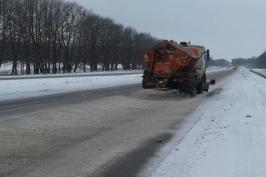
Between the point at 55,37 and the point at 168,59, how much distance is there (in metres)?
68.2

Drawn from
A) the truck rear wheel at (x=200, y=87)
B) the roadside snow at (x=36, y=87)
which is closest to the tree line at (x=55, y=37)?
the roadside snow at (x=36, y=87)

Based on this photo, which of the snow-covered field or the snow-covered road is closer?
the snow-covered field

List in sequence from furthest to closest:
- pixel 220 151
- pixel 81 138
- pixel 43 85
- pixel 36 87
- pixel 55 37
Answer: pixel 55 37 < pixel 43 85 < pixel 36 87 < pixel 81 138 < pixel 220 151

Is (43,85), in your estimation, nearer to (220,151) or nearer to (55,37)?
(220,151)

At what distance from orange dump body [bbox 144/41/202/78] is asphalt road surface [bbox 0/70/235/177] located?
6.86 m

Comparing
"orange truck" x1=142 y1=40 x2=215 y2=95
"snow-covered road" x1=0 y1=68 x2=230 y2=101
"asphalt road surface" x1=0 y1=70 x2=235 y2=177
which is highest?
"orange truck" x1=142 y1=40 x2=215 y2=95

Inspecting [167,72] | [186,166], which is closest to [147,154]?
[186,166]

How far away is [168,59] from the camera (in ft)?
88.0

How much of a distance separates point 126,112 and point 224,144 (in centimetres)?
789

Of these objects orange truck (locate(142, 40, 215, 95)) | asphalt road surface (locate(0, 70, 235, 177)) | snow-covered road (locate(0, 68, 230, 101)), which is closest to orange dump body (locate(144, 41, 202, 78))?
orange truck (locate(142, 40, 215, 95))

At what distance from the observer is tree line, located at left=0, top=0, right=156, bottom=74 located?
83.2 metres

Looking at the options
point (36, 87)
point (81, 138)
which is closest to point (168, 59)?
point (36, 87)

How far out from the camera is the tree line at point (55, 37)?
83.2 metres

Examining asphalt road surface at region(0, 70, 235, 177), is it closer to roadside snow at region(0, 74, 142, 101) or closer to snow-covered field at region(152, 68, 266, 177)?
snow-covered field at region(152, 68, 266, 177)
